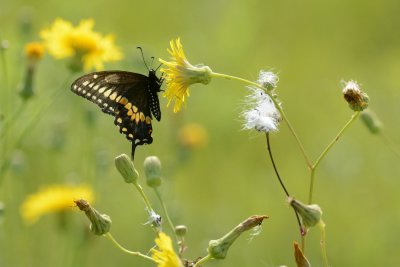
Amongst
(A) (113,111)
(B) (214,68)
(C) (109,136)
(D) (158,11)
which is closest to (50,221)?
(C) (109,136)

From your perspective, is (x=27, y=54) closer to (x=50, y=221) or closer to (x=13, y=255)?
(x=13, y=255)

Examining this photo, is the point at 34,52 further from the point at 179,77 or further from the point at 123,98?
the point at 179,77

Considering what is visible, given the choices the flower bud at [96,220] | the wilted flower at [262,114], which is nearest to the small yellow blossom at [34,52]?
the flower bud at [96,220]

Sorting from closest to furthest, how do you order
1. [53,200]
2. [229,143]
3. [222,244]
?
[222,244] → [53,200] → [229,143]

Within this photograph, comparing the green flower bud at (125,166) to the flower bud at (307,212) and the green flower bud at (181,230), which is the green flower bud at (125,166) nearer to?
the green flower bud at (181,230)

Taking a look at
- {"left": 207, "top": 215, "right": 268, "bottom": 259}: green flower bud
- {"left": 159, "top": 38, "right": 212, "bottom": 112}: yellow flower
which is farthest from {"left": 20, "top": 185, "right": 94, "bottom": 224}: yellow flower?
{"left": 207, "top": 215, "right": 268, "bottom": 259}: green flower bud

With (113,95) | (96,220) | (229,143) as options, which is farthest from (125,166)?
(229,143)
